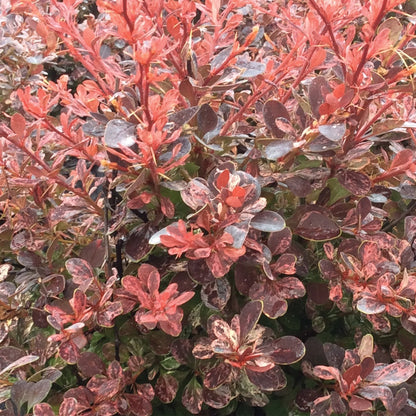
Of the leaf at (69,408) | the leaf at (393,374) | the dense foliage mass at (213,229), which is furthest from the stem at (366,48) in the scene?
the leaf at (69,408)

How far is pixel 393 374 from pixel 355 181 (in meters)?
0.35

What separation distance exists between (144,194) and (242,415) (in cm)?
56

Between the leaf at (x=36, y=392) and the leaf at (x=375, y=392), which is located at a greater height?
the leaf at (x=36, y=392)

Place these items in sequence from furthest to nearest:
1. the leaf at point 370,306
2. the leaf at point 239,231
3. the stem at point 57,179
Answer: the stem at point 57,179 < the leaf at point 370,306 < the leaf at point 239,231

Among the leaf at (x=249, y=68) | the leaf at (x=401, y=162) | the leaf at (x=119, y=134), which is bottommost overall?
the leaf at (x=401, y=162)

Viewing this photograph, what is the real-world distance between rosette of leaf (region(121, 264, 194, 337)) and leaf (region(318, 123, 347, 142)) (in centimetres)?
33

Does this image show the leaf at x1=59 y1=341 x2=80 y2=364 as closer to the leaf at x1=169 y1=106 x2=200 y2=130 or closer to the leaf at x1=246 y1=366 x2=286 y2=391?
the leaf at x1=246 y1=366 x2=286 y2=391

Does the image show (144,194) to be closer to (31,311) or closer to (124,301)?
(124,301)

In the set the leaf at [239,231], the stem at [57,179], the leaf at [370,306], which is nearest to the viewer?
the leaf at [239,231]

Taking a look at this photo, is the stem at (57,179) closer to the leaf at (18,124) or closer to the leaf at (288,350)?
the leaf at (18,124)

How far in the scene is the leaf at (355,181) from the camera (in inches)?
35.2

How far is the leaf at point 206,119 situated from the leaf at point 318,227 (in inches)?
9.7

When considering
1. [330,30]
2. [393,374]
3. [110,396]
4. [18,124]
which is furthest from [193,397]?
[330,30]

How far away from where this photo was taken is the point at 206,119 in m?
0.89
